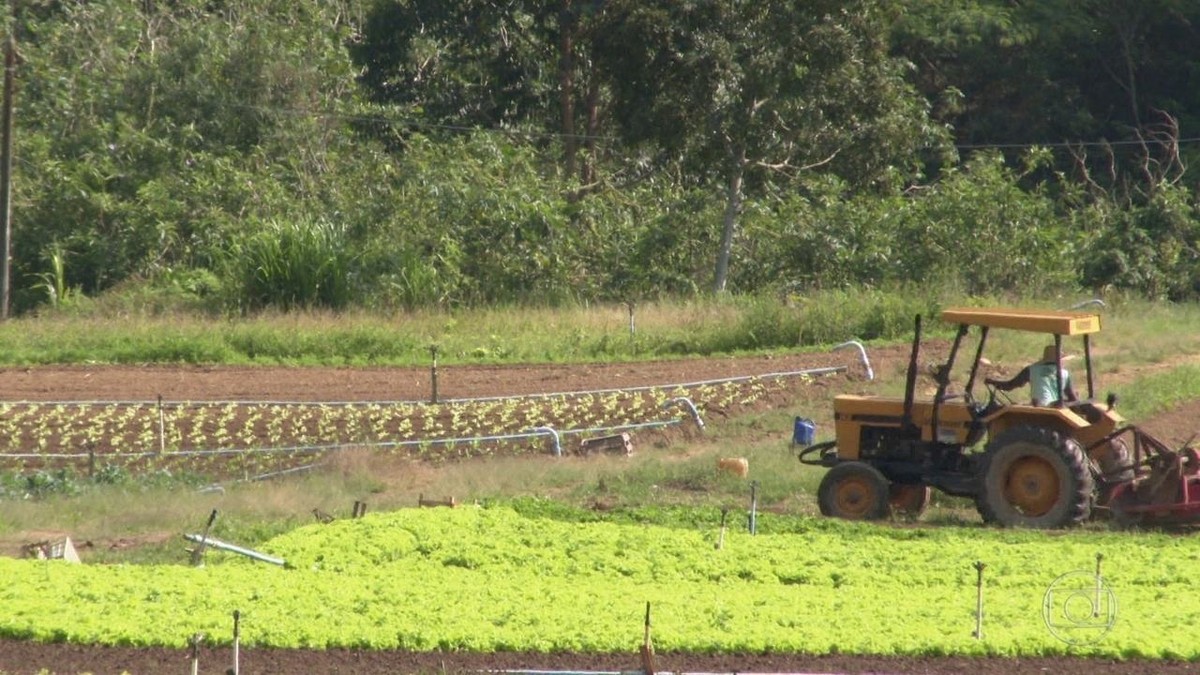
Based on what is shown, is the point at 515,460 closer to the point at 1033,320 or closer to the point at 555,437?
the point at 555,437

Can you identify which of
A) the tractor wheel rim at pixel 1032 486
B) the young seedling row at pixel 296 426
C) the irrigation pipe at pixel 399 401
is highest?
the tractor wheel rim at pixel 1032 486

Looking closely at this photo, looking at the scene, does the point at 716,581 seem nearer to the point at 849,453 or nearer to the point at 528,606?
the point at 528,606

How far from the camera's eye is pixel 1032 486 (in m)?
15.0

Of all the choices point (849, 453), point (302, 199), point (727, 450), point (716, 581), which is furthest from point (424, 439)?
point (302, 199)

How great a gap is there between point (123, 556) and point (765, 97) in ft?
67.9

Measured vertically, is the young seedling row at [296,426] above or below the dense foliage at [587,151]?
below

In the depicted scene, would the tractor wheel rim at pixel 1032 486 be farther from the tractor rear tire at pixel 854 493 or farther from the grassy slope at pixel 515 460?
the tractor rear tire at pixel 854 493

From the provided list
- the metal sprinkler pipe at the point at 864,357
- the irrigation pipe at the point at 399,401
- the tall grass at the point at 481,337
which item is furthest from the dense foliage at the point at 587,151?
the irrigation pipe at the point at 399,401

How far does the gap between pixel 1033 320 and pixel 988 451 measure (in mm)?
1261

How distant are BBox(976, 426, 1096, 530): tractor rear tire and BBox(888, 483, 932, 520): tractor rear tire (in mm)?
1079

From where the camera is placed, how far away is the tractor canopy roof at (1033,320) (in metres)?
14.8

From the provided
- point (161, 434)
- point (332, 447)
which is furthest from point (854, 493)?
point (161, 434)

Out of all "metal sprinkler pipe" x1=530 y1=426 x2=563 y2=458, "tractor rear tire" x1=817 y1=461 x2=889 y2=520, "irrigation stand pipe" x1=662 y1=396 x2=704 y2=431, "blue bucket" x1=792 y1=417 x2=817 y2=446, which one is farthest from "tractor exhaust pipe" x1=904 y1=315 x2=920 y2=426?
"irrigation stand pipe" x1=662 y1=396 x2=704 y2=431

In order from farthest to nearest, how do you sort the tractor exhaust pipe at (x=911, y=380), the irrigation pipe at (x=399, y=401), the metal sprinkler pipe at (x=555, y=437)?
1. the irrigation pipe at (x=399, y=401)
2. the metal sprinkler pipe at (x=555, y=437)
3. the tractor exhaust pipe at (x=911, y=380)
